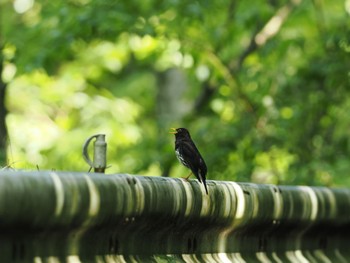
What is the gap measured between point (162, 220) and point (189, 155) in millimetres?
2469

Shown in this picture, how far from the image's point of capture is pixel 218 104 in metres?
20.9

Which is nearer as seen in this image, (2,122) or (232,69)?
(2,122)

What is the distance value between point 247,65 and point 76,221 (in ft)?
47.9

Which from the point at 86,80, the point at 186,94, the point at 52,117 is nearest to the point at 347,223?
the point at 186,94

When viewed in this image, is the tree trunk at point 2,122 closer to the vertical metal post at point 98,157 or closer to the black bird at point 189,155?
the black bird at point 189,155

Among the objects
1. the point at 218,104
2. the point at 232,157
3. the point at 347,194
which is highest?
the point at 218,104

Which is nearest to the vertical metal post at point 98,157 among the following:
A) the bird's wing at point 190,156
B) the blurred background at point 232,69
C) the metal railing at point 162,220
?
the metal railing at point 162,220

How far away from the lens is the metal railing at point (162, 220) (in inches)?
215

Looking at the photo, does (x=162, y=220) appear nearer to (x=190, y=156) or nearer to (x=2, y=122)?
(x=190, y=156)

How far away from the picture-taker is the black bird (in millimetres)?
8648

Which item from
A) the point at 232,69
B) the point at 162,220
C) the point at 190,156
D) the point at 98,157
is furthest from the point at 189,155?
the point at 232,69

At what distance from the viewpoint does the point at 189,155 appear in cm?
927

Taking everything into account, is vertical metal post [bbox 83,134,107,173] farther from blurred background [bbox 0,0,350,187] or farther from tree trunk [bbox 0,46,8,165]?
blurred background [bbox 0,0,350,187]

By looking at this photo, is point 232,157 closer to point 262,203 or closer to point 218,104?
point 218,104
